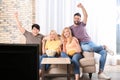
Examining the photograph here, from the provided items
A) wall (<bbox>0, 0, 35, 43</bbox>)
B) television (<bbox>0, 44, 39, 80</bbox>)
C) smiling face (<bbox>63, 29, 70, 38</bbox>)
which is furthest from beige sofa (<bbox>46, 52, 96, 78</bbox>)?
television (<bbox>0, 44, 39, 80</bbox>)

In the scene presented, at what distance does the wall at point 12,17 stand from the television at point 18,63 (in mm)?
5607

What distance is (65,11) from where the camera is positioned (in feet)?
20.1

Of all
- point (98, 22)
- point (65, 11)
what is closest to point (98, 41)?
point (98, 22)

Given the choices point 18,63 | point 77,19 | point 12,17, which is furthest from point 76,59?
point 18,63

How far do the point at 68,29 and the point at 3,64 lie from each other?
4222 millimetres

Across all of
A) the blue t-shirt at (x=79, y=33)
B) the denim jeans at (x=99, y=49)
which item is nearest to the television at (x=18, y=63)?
the denim jeans at (x=99, y=49)

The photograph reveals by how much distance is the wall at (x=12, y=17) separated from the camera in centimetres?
616

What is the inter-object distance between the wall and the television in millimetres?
5607

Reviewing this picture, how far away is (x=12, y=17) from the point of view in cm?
620

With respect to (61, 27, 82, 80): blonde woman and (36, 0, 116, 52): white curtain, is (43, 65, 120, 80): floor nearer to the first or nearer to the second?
(61, 27, 82, 80): blonde woman

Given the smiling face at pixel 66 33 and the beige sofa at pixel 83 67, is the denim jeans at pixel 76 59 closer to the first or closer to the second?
the beige sofa at pixel 83 67

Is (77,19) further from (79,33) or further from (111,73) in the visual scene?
(111,73)

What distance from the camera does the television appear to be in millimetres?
621

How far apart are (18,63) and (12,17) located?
18.8 ft
